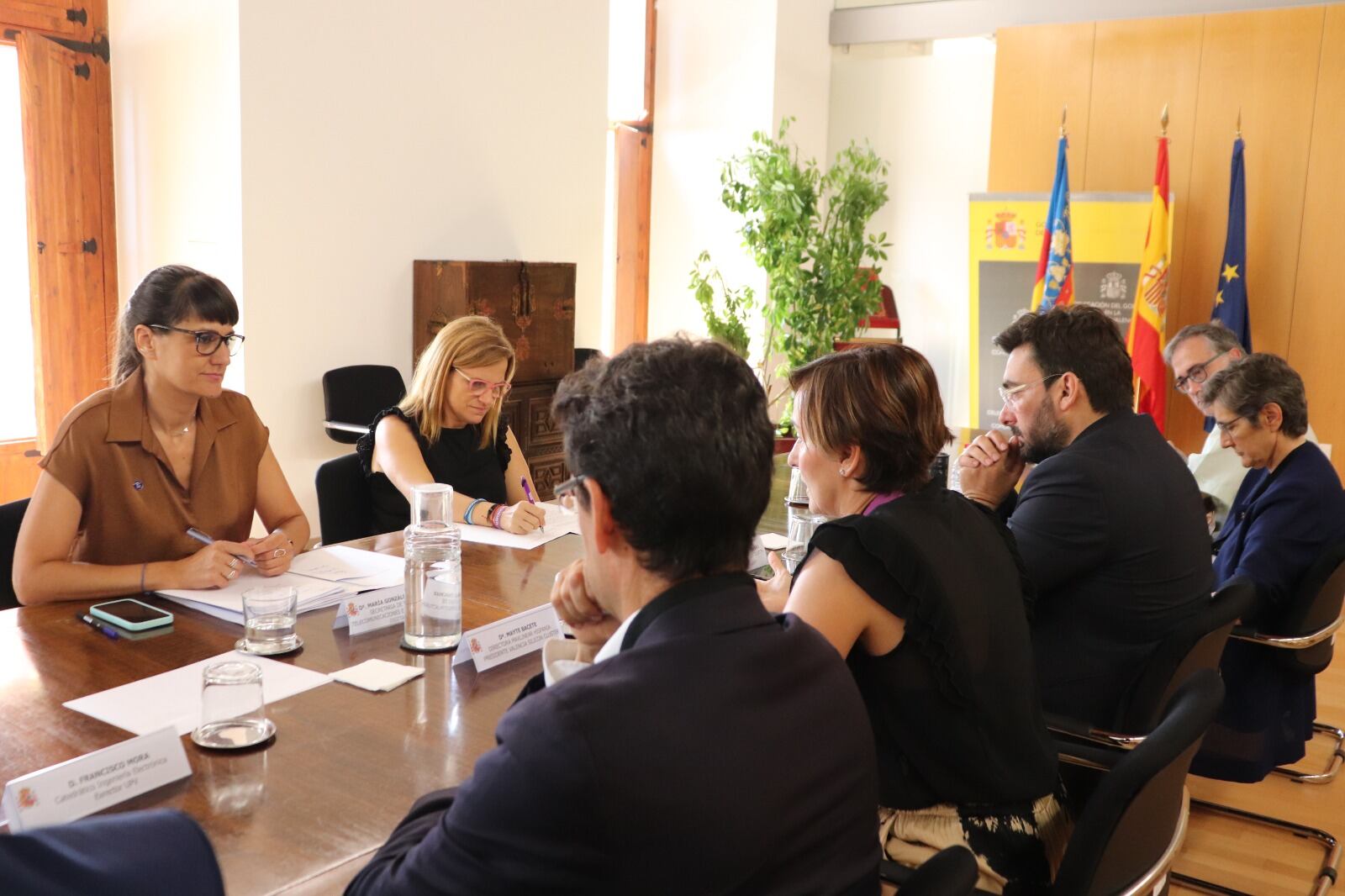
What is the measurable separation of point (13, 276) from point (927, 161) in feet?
18.5

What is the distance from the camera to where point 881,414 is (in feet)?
5.60

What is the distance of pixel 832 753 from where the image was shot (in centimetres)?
104

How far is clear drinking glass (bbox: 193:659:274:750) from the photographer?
1.50 m

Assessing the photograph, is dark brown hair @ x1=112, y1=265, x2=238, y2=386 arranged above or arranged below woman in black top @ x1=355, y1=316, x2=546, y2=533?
above

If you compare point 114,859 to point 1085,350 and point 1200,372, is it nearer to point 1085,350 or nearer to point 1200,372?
point 1085,350

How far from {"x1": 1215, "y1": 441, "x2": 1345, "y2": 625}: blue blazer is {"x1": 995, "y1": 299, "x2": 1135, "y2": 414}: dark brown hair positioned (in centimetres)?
64

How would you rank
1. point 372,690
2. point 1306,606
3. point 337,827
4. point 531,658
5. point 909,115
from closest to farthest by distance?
point 337,827 < point 372,690 < point 531,658 < point 1306,606 < point 909,115

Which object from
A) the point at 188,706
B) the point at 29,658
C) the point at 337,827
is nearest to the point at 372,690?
the point at 188,706

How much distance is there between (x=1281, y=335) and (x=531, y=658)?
235 inches

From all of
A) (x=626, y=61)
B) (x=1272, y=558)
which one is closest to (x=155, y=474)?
(x=1272, y=558)

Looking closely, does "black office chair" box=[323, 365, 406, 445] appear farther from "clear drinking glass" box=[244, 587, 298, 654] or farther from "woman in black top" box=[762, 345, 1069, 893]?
"woman in black top" box=[762, 345, 1069, 893]

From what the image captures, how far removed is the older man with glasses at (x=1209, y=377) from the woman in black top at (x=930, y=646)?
2.31m

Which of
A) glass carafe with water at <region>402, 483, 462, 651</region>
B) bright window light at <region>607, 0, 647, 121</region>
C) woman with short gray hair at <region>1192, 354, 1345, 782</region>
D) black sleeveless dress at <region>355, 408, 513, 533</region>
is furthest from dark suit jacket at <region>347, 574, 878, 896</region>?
bright window light at <region>607, 0, 647, 121</region>

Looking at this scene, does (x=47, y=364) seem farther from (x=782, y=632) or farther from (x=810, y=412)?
(x=782, y=632)
